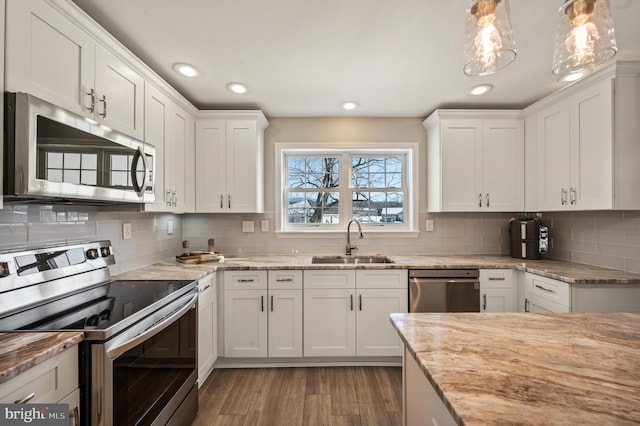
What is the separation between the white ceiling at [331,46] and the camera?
1.58 meters

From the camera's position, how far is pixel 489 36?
987mm

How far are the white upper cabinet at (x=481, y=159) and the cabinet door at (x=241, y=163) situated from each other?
5.94 ft

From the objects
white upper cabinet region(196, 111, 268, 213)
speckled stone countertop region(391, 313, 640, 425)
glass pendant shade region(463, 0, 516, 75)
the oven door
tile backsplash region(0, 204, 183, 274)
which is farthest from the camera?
white upper cabinet region(196, 111, 268, 213)

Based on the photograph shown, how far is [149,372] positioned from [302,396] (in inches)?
47.0

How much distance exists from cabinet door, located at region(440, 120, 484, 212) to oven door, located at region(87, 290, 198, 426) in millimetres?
2430

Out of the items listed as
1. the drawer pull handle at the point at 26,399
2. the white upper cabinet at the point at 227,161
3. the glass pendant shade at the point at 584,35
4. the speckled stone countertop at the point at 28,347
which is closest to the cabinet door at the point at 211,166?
the white upper cabinet at the point at 227,161

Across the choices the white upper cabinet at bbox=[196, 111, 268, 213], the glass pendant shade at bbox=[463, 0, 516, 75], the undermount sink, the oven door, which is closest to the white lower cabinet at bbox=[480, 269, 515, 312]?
the undermount sink

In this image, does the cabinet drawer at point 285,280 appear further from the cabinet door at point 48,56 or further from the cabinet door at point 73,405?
the cabinet door at point 48,56

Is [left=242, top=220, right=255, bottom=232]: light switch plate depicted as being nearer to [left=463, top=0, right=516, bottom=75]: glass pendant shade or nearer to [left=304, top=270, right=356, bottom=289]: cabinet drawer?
[left=304, top=270, right=356, bottom=289]: cabinet drawer

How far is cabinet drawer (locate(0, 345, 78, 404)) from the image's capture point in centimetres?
85

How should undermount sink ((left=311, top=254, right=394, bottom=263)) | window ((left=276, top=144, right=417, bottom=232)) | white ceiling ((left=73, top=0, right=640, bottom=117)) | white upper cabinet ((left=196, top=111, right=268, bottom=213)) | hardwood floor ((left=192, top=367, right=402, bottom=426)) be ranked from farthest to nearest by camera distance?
1. window ((left=276, top=144, right=417, bottom=232))
2. undermount sink ((left=311, top=254, right=394, bottom=263))
3. white upper cabinet ((left=196, top=111, right=268, bottom=213))
4. hardwood floor ((left=192, top=367, right=402, bottom=426))
5. white ceiling ((left=73, top=0, right=640, bottom=117))

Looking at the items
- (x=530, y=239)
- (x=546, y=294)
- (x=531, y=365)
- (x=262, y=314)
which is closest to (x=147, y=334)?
(x=262, y=314)

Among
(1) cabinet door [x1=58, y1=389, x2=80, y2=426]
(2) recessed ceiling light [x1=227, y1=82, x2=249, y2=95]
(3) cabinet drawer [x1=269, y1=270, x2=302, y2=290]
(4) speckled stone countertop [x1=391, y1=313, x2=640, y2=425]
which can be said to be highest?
(2) recessed ceiling light [x1=227, y1=82, x2=249, y2=95]

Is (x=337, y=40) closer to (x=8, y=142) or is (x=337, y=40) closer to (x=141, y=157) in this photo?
(x=141, y=157)
